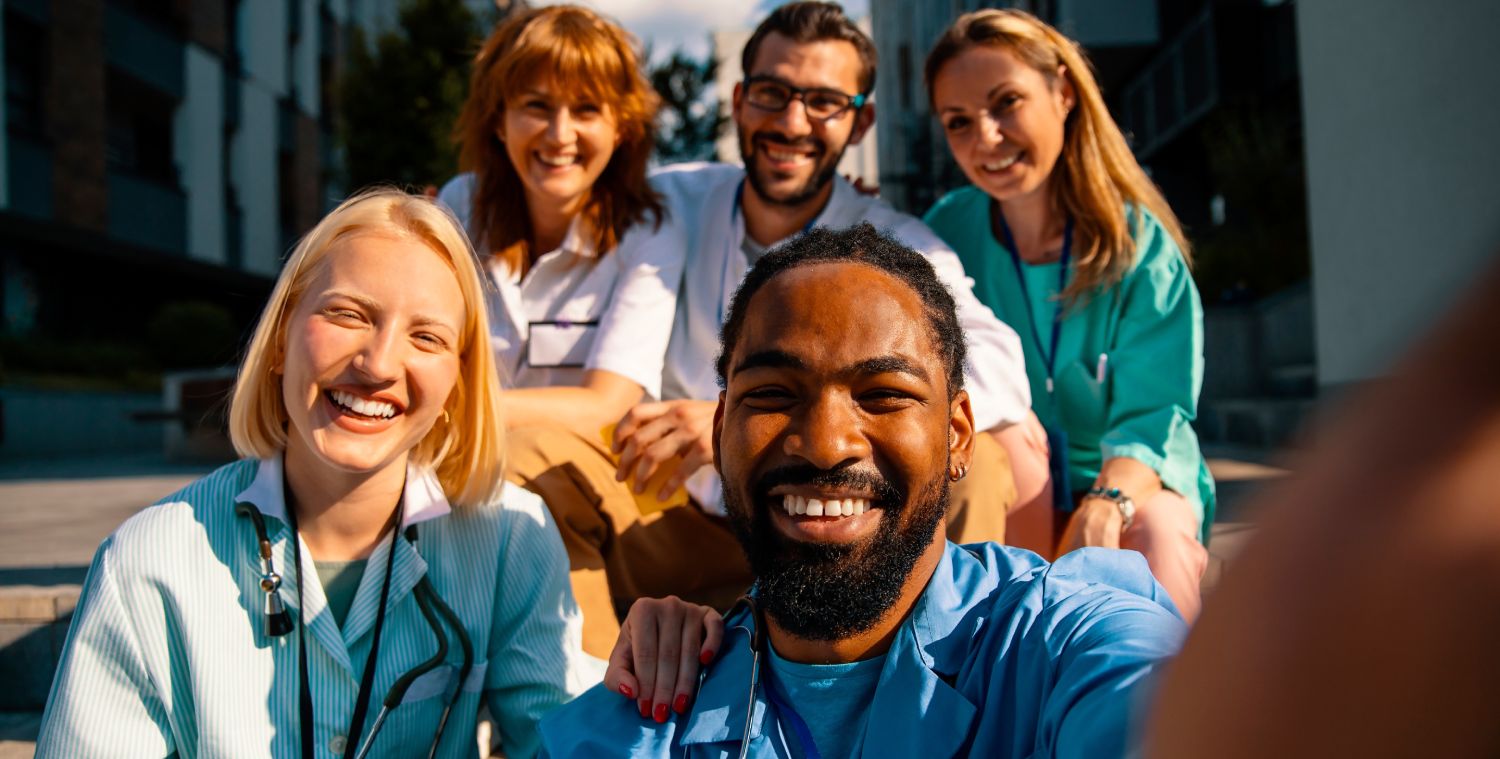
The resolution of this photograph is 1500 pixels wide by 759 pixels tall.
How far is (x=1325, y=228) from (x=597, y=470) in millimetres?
5985

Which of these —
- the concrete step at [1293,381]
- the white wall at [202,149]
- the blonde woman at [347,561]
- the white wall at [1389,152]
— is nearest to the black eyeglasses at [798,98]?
the blonde woman at [347,561]

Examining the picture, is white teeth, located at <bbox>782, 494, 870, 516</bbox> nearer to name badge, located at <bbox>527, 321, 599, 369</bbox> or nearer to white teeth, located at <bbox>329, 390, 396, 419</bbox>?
white teeth, located at <bbox>329, 390, 396, 419</bbox>

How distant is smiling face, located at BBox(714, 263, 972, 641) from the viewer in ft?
4.89

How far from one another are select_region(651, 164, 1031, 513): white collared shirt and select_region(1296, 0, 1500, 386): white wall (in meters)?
2.94

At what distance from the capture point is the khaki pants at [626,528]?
2.39 metres

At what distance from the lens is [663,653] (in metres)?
1.60

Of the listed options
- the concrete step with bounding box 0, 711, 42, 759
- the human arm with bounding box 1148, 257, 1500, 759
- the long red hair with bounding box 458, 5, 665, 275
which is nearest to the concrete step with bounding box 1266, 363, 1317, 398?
the long red hair with bounding box 458, 5, 665, 275

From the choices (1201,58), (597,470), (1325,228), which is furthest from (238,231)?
(597,470)

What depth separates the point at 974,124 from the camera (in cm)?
301

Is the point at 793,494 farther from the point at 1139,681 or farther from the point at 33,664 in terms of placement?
the point at 33,664

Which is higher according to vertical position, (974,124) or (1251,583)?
(974,124)

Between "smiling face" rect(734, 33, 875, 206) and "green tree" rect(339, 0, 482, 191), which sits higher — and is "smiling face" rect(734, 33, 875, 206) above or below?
below

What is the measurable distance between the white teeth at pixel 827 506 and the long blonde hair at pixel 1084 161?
5.29 ft

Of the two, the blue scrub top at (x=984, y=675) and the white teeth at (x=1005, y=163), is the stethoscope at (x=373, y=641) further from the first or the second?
the white teeth at (x=1005, y=163)
